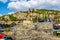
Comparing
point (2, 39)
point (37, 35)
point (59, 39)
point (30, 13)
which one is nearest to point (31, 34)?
point (37, 35)

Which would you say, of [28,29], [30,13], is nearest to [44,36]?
[28,29]

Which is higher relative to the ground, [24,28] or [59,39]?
[24,28]

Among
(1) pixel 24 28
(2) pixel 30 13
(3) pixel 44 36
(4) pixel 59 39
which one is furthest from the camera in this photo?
(2) pixel 30 13

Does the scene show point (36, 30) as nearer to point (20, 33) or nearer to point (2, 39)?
point (20, 33)

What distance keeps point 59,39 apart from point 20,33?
273cm

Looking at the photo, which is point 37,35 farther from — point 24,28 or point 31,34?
point 24,28

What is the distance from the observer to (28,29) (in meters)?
8.68

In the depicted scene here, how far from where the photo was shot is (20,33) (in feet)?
28.1

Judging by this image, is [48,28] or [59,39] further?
[59,39]

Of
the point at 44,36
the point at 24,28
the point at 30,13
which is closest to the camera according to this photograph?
the point at 44,36

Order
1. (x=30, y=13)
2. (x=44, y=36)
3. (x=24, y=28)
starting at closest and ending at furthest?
1. (x=44, y=36)
2. (x=24, y=28)
3. (x=30, y=13)

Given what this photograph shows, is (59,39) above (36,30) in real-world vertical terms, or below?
below

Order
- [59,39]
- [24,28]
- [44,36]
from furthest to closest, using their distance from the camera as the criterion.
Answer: [59,39] < [24,28] < [44,36]

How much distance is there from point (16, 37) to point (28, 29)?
2.19 feet
